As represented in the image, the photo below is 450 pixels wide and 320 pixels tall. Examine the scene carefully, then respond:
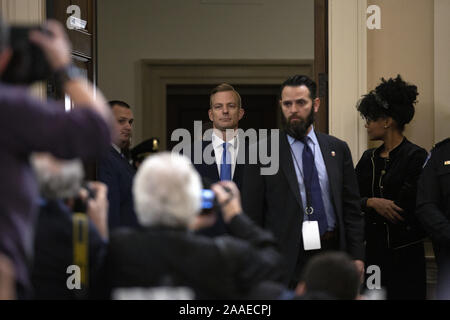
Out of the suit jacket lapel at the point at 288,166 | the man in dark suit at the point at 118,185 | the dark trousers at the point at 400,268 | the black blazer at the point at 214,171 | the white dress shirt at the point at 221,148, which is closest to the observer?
the suit jacket lapel at the point at 288,166

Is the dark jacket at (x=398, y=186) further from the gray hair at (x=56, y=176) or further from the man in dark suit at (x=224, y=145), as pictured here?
Answer: the gray hair at (x=56, y=176)

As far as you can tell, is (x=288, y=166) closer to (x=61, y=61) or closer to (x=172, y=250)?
(x=172, y=250)

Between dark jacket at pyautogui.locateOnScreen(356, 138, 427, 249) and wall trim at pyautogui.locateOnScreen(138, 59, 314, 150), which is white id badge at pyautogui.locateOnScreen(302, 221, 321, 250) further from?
wall trim at pyautogui.locateOnScreen(138, 59, 314, 150)

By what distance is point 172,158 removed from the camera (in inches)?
106

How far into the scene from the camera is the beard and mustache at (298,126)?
479 centimetres

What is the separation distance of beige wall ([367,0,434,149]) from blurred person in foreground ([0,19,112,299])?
13.0 feet

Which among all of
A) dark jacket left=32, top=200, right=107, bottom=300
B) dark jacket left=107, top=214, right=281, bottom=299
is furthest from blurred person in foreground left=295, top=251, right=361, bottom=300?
dark jacket left=32, top=200, right=107, bottom=300

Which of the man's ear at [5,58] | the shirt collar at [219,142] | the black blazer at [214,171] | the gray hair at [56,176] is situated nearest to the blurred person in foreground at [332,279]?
the gray hair at [56,176]

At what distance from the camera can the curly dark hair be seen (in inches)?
231

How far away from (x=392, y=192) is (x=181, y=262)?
3.43 metres

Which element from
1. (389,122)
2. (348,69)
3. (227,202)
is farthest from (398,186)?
(227,202)

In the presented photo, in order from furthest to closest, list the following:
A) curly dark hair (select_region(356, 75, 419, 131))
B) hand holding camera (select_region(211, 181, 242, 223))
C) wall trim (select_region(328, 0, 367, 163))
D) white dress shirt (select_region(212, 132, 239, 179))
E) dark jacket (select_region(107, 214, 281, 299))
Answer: wall trim (select_region(328, 0, 367, 163)), curly dark hair (select_region(356, 75, 419, 131)), white dress shirt (select_region(212, 132, 239, 179)), hand holding camera (select_region(211, 181, 242, 223)), dark jacket (select_region(107, 214, 281, 299))

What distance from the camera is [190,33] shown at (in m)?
9.59

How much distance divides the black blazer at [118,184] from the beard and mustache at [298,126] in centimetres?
100
